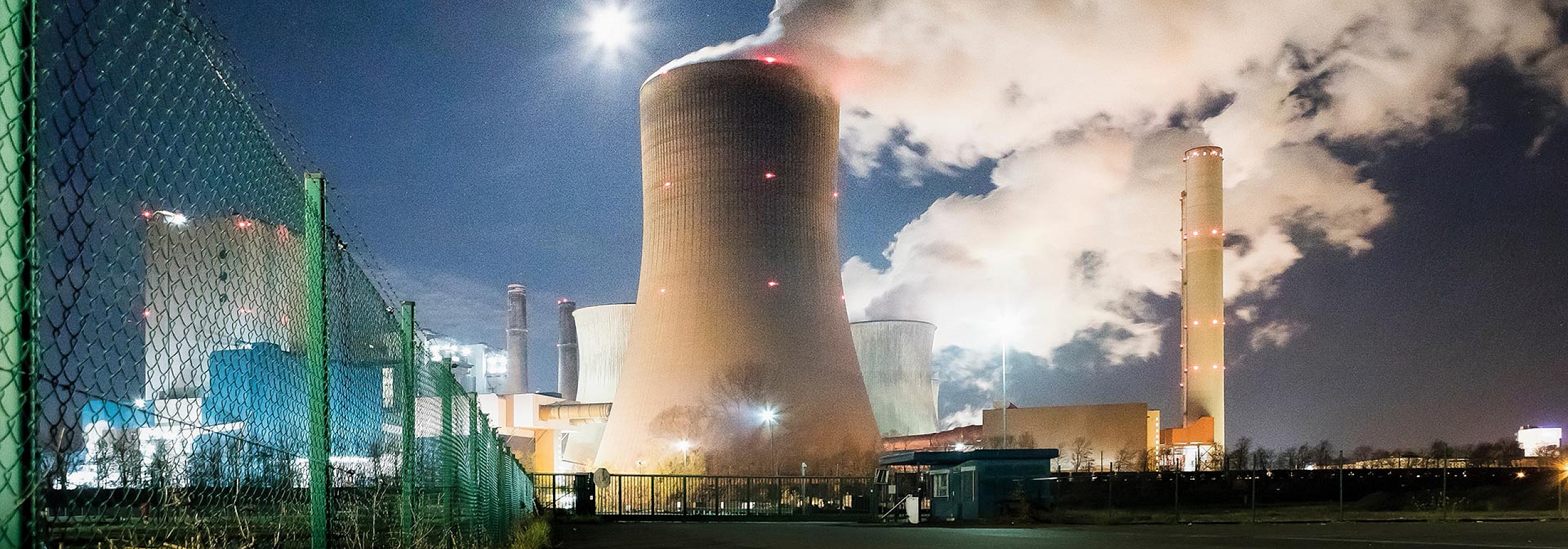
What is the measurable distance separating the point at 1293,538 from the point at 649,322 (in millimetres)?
26407

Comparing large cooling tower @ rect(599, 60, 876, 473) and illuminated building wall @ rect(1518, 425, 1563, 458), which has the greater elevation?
large cooling tower @ rect(599, 60, 876, 473)

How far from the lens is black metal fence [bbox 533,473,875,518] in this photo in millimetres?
25969

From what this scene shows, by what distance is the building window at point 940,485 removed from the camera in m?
23.3

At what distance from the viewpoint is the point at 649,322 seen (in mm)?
38281

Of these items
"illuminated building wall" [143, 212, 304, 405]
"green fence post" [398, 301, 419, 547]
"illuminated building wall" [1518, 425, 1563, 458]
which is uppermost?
"illuminated building wall" [143, 212, 304, 405]

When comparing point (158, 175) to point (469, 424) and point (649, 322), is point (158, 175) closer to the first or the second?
point (469, 424)

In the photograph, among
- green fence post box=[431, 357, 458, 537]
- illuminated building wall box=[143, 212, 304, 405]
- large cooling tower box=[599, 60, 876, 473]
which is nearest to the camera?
illuminated building wall box=[143, 212, 304, 405]

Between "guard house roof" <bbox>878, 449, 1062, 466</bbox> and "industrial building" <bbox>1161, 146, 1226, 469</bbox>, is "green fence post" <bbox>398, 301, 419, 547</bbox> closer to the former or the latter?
"guard house roof" <bbox>878, 449, 1062, 466</bbox>

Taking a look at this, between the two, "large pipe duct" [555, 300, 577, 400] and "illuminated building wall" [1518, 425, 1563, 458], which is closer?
"illuminated building wall" [1518, 425, 1563, 458]

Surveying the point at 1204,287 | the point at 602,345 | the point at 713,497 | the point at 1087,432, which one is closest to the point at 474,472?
the point at 713,497

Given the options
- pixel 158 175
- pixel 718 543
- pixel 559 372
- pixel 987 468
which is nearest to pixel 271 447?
pixel 158 175

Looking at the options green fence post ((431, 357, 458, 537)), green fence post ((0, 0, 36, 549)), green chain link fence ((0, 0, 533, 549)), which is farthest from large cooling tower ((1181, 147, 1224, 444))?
green fence post ((0, 0, 36, 549))

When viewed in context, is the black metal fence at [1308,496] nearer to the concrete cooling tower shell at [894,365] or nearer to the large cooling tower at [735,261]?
the large cooling tower at [735,261]

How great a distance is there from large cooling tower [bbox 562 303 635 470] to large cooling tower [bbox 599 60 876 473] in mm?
16482
